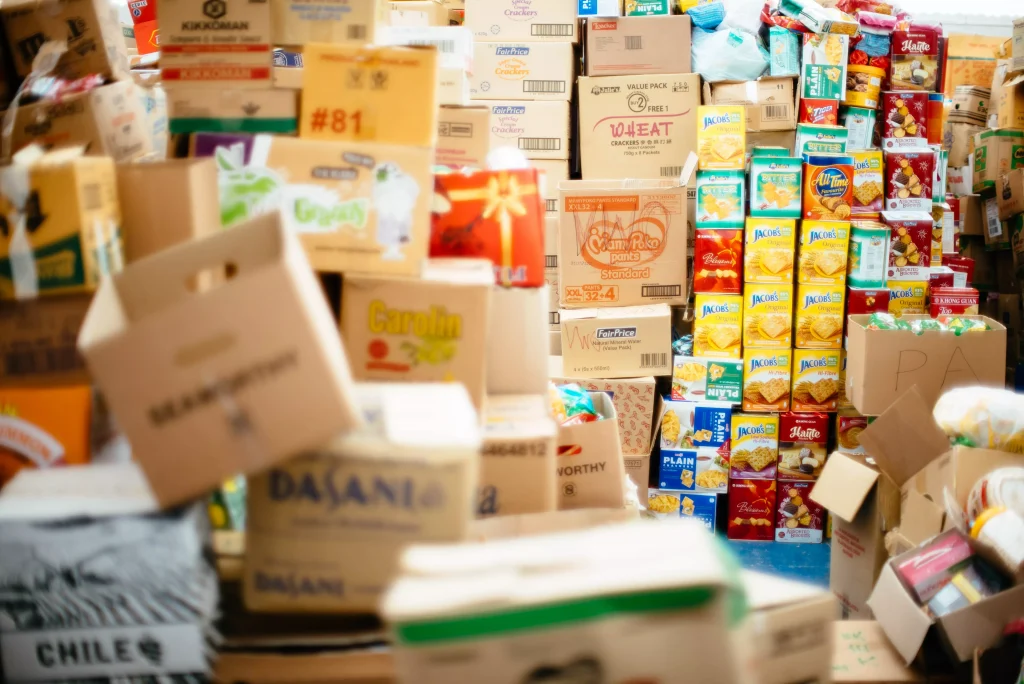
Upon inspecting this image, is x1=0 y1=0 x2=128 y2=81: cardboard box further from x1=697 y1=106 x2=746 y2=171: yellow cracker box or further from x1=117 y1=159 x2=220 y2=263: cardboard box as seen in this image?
x1=697 y1=106 x2=746 y2=171: yellow cracker box

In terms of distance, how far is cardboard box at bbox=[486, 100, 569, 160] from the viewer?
356cm

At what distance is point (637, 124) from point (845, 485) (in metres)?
1.76

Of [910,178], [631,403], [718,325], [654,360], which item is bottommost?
[631,403]

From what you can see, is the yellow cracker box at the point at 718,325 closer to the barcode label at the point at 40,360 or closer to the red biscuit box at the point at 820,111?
the red biscuit box at the point at 820,111

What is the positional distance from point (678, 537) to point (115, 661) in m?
0.79

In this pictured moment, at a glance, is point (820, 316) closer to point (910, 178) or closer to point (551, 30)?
point (910, 178)

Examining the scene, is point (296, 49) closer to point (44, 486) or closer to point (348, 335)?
point (348, 335)

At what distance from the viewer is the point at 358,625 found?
1210 mm

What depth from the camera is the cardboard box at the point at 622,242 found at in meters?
3.33

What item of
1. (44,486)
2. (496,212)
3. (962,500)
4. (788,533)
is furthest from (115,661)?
(788,533)

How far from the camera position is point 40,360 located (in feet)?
4.66

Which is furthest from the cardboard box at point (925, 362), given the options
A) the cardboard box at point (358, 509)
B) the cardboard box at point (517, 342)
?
the cardboard box at point (358, 509)

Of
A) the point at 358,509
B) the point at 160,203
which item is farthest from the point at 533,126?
the point at 358,509

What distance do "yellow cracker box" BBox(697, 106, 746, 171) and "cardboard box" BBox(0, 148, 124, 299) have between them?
246 centimetres
